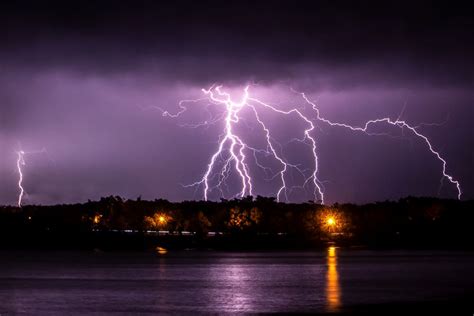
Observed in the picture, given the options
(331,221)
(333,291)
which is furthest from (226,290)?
(331,221)

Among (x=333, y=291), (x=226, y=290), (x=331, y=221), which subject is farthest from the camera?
(x=331, y=221)

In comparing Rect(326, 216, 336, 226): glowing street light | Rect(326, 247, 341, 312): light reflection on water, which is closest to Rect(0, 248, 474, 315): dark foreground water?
Rect(326, 247, 341, 312): light reflection on water

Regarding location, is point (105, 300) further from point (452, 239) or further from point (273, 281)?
point (452, 239)

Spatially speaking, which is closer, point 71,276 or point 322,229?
point 71,276

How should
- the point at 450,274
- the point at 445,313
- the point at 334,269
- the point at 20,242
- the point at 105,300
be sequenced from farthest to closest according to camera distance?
the point at 20,242, the point at 334,269, the point at 450,274, the point at 105,300, the point at 445,313

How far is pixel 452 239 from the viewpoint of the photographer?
6501 inches

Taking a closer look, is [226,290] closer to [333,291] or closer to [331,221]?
[333,291]

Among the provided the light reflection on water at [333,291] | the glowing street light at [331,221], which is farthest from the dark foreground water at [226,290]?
the glowing street light at [331,221]

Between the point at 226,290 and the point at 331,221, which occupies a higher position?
the point at 331,221

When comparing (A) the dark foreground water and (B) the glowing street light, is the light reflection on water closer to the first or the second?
(A) the dark foreground water

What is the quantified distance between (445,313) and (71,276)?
3402 cm

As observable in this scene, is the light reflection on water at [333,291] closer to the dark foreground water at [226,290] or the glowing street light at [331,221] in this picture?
the dark foreground water at [226,290]

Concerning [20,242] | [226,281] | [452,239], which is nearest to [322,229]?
[452,239]

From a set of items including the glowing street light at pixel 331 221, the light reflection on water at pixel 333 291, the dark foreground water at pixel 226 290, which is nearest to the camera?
the light reflection on water at pixel 333 291
